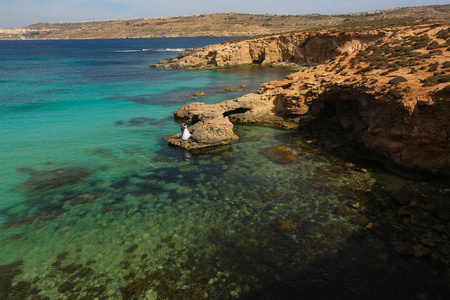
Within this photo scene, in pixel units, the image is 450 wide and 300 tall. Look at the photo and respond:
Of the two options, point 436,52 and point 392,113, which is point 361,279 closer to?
point 392,113

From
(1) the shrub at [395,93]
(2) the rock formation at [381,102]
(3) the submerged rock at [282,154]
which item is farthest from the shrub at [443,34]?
(3) the submerged rock at [282,154]

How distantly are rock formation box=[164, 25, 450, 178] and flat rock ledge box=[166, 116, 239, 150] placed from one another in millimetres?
5055

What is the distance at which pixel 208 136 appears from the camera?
77.5ft

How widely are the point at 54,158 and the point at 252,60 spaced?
69.9 m

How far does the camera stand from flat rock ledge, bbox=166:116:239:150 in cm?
2353

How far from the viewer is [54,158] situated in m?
21.9

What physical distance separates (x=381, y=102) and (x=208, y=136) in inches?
520

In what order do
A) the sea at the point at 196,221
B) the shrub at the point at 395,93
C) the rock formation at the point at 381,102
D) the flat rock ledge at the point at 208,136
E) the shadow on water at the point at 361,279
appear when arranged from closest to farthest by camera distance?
the shadow on water at the point at 361,279 → the sea at the point at 196,221 → the rock formation at the point at 381,102 → the shrub at the point at 395,93 → the flat rock ledge at the point at 208,136

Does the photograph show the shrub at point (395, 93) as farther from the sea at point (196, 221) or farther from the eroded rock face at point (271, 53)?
the eroded rock face at point (271, 53)

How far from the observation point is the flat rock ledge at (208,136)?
77.2ft

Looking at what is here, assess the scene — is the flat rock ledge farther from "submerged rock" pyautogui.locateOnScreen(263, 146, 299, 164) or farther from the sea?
"submerged rock" pyautogui.locateOnScreen(263, 146, 299, 164)

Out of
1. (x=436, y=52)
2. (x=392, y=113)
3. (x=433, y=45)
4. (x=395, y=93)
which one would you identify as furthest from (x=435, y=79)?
(x=433, y=45)

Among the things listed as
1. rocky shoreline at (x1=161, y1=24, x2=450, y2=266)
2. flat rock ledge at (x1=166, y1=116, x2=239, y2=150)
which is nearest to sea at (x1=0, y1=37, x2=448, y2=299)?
flat rock ledge at (x1=166, y1=116, x2=239, y2=150)

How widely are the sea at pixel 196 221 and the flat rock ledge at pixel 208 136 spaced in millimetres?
819
